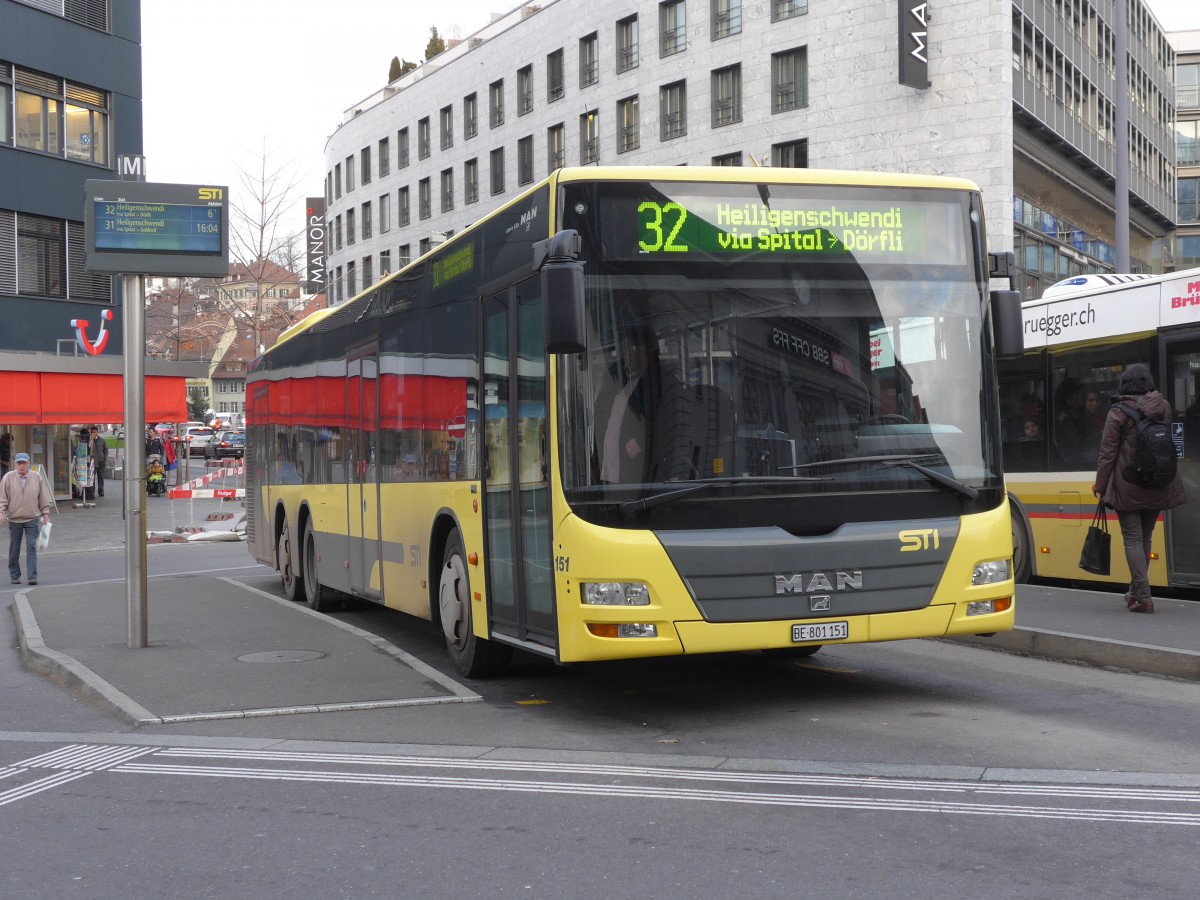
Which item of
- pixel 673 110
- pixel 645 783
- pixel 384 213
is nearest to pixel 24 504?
pixel 645 783

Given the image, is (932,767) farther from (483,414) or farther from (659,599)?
(483,414)

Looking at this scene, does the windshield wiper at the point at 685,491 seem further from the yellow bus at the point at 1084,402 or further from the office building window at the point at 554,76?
the office building window at the point at 554,76

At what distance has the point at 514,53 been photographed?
57312 mm

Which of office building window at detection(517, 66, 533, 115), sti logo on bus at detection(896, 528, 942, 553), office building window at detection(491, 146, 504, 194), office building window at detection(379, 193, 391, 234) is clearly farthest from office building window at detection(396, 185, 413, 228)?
sti logo on bus at detection(896, 528, 942, 553)

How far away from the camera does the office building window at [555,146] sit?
54000mm

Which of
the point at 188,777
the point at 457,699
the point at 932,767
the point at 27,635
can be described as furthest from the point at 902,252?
the point at 27,635

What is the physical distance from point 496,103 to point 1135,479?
165ft

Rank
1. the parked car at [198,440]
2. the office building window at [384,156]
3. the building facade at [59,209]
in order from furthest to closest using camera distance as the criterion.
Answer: the parked car at [198,440], the office building window at [384,156], the building facade at [59,209]

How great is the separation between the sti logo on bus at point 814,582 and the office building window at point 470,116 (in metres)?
55.0

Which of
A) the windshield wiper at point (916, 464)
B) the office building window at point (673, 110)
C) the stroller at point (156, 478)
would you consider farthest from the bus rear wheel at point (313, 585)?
the office building window at point (673, 110)

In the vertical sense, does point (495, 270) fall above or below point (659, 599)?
above

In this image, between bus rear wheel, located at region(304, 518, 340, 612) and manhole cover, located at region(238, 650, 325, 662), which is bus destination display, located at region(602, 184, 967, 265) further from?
bus rear wheel, located at region(304, 518, 340, 612)

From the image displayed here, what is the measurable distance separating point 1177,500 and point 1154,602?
1.38m

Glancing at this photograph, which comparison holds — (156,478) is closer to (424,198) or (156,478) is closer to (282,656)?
(424,198)
